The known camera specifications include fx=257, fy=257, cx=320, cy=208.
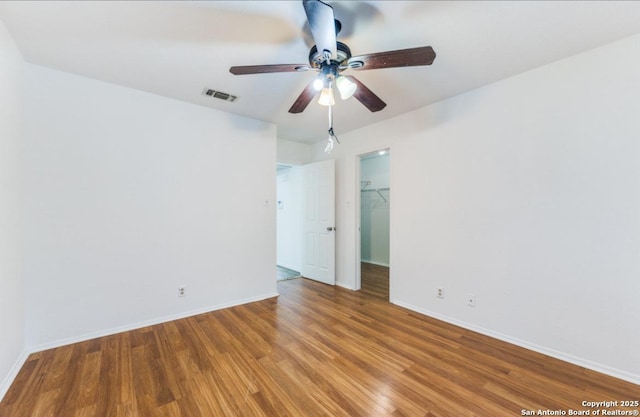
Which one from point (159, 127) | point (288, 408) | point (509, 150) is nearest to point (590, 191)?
point (509, 150)

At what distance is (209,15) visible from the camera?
5.70 ft

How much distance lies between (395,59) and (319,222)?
10.4ft

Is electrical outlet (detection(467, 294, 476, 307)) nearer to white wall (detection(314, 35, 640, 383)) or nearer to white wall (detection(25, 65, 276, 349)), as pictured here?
white wall (detection(314, 35, 640, 383))

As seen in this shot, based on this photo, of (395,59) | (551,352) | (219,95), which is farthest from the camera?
(219,95)

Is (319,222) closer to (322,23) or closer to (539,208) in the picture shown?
(539,208)

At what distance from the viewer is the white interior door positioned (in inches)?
171

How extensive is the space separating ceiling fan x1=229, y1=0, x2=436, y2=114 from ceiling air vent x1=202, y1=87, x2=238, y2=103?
120 centimetres

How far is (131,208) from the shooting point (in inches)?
109

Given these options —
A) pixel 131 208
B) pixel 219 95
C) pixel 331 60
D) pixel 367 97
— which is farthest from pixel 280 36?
pixel 131 208

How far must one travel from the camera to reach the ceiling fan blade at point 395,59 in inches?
61.0

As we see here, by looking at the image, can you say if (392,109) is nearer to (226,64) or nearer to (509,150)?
(509,150)

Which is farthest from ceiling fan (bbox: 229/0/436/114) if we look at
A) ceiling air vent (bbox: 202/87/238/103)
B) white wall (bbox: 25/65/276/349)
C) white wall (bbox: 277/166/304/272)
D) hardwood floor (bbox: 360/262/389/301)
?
white wall (bbox: 277/166/304/272)

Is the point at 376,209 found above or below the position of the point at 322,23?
below

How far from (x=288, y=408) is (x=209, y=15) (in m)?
2.65
